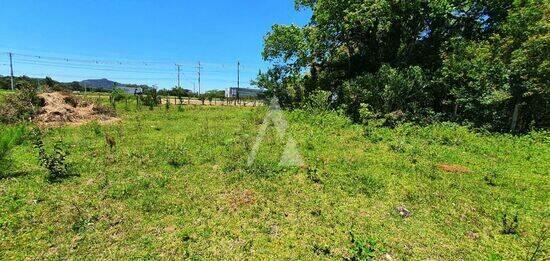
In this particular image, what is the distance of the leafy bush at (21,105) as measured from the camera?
16.9m

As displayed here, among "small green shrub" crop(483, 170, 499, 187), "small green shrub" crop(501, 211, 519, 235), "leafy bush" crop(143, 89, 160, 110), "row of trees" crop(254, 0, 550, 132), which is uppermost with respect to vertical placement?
"row of trees" crop(254, 0, 550, 132)

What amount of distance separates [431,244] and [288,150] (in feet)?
19.6

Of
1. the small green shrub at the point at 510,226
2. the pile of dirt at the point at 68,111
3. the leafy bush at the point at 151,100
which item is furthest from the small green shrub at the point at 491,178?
the leafy bush at the point at 151,100

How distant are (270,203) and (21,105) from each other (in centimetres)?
1631

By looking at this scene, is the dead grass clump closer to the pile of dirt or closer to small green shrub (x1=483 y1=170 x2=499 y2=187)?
small green shrub (x1=483 y1=170 x2=499 y2=187)

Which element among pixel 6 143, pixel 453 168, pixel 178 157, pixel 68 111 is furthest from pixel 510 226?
pixel 68 111

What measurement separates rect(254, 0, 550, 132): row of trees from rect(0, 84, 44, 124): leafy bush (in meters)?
14.2

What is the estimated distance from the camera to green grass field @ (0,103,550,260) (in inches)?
224

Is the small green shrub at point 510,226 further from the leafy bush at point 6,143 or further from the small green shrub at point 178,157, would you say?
the leafy bush at point 6,143

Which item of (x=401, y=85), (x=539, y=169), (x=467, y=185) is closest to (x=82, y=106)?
(x=401, y=85)

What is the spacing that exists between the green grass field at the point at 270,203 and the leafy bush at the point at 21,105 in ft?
21.8

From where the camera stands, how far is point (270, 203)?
7277mm

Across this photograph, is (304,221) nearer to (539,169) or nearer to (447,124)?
(539,169)

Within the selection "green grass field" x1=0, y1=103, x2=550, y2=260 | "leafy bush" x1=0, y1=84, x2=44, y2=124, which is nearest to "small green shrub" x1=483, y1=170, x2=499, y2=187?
"green grass field" x1=0, y1=103, x2=550, y2=260
